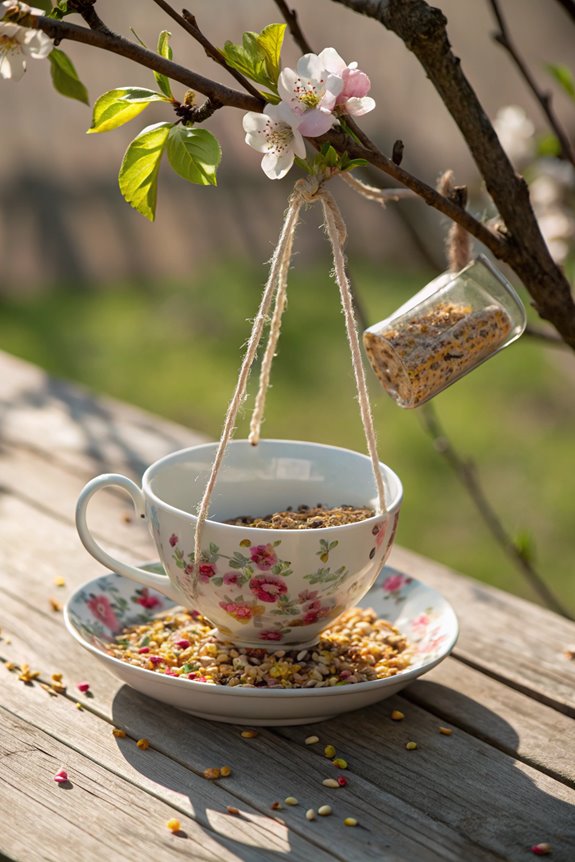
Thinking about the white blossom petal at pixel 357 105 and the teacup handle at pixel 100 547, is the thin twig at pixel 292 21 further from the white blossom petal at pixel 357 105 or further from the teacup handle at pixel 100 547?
the teacup handle at pixel 100 547

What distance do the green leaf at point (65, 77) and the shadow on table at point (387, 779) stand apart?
56 cm

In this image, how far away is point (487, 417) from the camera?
325 cm

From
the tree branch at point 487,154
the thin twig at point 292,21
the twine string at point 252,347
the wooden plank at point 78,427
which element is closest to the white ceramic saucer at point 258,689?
the twine string at point 252,347

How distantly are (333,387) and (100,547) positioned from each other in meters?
2.40

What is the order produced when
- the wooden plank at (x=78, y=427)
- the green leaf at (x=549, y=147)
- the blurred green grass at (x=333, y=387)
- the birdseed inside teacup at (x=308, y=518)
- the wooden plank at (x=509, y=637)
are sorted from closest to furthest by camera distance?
1. the birdseed inside teacup at (x=308, y=518)
2. the wooden plank at (x=509, y=637)
3. the green leaf at (x=549, y=147)
4. the wooden plank at (x=78, y=427)
5. the blurred green grass at (x=333, y=387)

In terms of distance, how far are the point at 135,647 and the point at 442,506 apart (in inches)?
76.2

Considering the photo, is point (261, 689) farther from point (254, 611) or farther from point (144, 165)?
point (144, 165)

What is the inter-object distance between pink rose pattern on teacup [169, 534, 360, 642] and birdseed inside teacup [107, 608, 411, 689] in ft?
0.15

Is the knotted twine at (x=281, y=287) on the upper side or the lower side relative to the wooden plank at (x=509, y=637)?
upper

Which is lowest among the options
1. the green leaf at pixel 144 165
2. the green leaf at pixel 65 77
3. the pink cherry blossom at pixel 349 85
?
the pink cherry blossom at pixel 349 85

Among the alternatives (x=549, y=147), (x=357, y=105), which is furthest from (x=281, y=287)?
(x=549, y=147)

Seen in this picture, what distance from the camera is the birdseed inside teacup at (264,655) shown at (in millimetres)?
1009

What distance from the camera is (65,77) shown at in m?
0.95

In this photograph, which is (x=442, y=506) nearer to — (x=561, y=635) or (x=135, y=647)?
(x=561, y=635)
